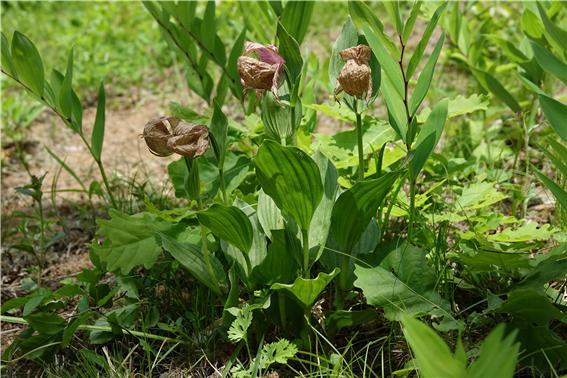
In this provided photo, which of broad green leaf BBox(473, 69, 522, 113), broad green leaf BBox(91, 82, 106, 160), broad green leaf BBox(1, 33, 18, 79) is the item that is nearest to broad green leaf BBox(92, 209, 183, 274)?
broad green leaf BBox(91, 82, 106, 160)

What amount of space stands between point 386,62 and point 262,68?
29cm

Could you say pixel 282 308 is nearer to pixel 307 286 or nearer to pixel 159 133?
pixel 307 286

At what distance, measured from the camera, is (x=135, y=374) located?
6.07 ft

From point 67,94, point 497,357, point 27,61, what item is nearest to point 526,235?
point 497,357

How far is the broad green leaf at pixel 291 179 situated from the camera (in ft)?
4.92

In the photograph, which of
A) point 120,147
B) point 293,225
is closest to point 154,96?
point 120,147

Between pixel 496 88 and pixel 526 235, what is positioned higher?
pixel 496 88

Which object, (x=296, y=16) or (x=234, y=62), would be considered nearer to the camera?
(x=296, y=16)

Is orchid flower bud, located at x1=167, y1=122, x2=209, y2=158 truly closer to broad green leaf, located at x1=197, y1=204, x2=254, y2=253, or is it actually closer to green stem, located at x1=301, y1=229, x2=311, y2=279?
broad green leaf, located at x1=197, y1=204, x2=254, y2=253

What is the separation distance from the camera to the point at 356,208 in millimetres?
1622

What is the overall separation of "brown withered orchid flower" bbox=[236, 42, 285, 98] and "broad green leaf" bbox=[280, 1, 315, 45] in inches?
26.9

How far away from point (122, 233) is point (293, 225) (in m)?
0.51

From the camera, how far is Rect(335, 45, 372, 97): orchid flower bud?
4.88ft

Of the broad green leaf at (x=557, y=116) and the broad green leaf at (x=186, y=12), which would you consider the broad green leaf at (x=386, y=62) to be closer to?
the broad green leaf at (x=557, y=116)
